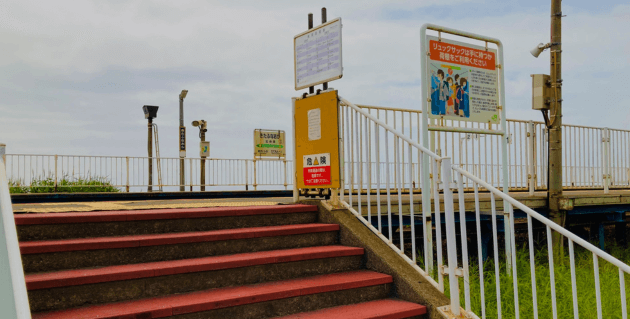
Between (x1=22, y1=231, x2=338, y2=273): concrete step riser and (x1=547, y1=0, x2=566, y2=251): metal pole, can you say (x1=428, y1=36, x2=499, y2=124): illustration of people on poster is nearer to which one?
(x1=547, y1=0, x2=566, y2=251): metal pole

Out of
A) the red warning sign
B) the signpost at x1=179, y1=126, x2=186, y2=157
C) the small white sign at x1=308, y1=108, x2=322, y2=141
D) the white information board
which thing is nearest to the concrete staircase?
the red warning sign

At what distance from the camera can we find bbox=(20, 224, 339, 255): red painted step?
13.5 feet

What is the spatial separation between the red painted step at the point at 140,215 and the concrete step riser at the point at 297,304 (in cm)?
133

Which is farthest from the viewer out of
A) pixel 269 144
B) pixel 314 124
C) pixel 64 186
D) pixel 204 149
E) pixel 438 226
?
pixel 269 144

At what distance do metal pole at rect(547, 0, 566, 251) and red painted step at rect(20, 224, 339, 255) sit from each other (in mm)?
4309

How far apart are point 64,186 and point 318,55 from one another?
1175cm

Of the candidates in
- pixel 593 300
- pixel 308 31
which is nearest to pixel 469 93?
pixel 308 31

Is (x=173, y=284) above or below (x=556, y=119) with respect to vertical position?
below

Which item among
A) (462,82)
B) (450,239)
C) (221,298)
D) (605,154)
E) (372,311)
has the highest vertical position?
(462,82)

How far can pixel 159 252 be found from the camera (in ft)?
14.7

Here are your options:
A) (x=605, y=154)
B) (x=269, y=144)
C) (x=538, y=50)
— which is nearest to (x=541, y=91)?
(x=538, y=50)

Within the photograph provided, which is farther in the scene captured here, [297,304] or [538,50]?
[538,50]

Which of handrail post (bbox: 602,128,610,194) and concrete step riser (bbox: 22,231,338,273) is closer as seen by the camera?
concrete step riser (bbox: 22,231,338,273)

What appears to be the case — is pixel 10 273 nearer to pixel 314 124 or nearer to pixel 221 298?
pixel 221 298
